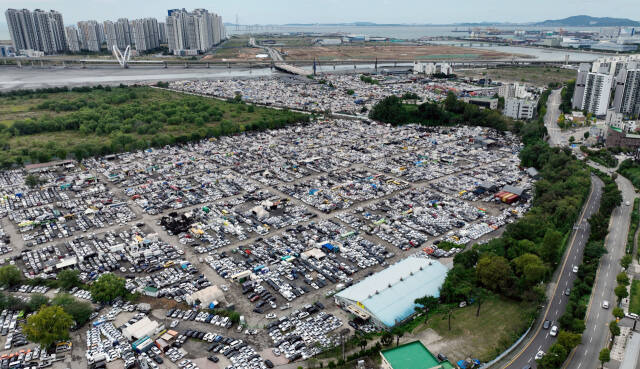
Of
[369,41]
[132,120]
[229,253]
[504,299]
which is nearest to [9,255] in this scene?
[229,253]

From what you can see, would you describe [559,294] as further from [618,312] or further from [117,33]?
[117,33]

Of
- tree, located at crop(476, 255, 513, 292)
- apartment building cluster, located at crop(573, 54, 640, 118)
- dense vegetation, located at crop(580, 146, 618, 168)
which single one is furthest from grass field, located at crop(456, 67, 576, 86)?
tree, located at crop(476, 255, 513, 292)

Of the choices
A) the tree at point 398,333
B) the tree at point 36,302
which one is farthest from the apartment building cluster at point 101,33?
the tree at point 398,333

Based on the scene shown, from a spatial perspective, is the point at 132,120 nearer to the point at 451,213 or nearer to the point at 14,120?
the point at 14,120

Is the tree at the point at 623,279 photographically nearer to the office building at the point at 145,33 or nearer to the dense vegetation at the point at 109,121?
the dense vegetation at the point at 109,121

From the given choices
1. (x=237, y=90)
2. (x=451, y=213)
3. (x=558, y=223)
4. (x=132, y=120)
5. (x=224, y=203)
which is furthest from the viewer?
(x=237, y=90)

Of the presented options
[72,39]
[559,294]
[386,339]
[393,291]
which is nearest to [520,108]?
[559,294]
